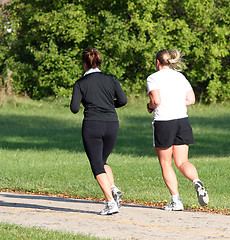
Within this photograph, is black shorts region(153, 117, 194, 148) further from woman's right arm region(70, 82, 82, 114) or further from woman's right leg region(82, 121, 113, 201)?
woman's right arm region(70, 82, 82, 114)

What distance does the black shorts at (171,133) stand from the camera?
7.20 metres

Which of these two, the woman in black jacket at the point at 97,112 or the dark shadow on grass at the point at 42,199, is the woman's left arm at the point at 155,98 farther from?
the dark shadow on grass at the point at 42,199

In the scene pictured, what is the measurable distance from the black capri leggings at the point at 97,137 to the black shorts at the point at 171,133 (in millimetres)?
500

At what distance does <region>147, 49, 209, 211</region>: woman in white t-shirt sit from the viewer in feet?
23.5

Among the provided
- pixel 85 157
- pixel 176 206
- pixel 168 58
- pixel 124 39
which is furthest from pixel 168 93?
pixel 124 39

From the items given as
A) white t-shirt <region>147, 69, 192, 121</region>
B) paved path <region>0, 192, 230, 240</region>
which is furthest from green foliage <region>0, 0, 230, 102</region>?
white t-shirt <region>147, 69, 192, 121</region>

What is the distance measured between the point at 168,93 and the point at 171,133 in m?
0.46

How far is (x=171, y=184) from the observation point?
7.35 metres

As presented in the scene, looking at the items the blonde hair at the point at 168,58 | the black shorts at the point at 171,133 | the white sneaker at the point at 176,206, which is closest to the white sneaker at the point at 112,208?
the white sneaker at the point at 176,206

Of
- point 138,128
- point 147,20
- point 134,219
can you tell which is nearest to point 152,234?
point 134,219

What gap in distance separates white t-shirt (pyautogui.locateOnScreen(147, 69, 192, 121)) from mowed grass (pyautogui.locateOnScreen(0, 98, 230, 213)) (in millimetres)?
1394

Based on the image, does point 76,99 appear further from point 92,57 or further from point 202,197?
point 202,197

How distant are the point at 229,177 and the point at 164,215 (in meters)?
4.22

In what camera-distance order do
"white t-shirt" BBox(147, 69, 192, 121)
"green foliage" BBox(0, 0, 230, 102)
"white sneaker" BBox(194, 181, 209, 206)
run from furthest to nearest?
"green foliage" BBox(0, 0, 230, 102) < "white t-shirt" BBox(147, 69, 192, 121) < "white sneaker" BBox(194, 181, 209, 206)
